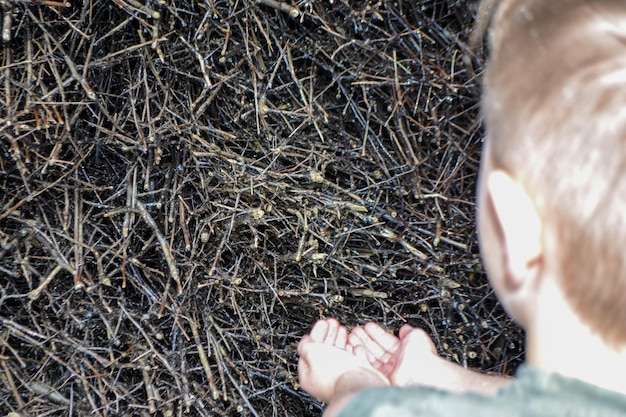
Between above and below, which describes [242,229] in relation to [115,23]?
below

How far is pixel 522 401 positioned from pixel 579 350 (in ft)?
0.27

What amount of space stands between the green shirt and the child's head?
0.07 metres

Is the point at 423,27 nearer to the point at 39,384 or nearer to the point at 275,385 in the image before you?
the point at 275,385

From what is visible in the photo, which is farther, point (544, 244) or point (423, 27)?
point (423, 27)

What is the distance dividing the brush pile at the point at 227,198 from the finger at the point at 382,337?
1.5 inches

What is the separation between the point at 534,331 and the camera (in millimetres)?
659

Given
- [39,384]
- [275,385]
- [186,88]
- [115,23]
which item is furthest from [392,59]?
[39,384]

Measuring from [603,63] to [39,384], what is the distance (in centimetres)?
97

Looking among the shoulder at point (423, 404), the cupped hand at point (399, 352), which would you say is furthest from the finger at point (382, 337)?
the shoulder at point (423, 404)

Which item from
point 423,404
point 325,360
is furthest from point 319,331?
point 423,404

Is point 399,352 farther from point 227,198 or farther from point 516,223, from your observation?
point 516,223

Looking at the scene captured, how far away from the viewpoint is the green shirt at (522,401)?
0.60 m

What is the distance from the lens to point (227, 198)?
110 cm

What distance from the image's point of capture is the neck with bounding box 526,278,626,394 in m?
0.63
